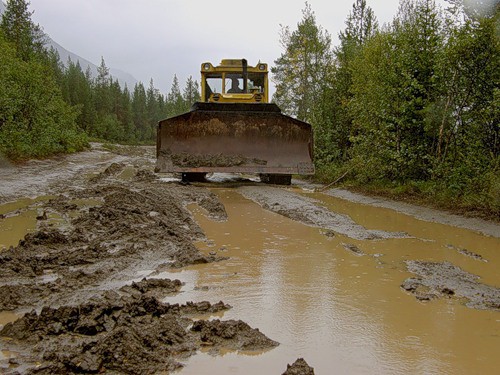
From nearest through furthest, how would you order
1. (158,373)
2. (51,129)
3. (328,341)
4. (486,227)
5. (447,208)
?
Result: (158,373)
(328,341)
(486,227)
(447,208)
(51,129)

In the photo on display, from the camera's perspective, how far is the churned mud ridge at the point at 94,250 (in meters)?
3.76

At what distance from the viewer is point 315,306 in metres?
3.63

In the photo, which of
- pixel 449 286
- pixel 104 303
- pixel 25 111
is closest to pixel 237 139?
pixel 449 286

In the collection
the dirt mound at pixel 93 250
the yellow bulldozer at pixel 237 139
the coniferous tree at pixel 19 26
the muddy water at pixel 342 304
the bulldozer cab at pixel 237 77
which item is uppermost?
the coniferous tree at pixel 19 26

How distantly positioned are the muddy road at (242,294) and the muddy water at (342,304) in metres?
0.01

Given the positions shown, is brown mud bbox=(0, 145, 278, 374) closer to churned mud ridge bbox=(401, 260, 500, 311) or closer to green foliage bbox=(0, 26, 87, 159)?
churned mud ridge bbox=(401, 260, 500, 311)

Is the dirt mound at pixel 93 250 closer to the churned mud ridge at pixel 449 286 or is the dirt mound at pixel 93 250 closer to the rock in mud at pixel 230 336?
the rock in mud at pixel 230 336

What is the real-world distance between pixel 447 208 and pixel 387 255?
4.11 m

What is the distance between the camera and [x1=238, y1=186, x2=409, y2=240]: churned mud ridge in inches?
256

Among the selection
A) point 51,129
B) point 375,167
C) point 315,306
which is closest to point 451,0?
point 375,167

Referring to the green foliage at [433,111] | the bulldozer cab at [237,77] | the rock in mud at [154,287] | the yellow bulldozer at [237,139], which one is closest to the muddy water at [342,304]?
the rock in mud at [154,287]

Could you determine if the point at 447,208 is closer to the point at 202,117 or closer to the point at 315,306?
the point at 315,306

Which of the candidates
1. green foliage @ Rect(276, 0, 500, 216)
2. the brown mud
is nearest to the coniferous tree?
green foliage @ Rect(276, 0, 500, 216)

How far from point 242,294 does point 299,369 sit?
1.43 m
